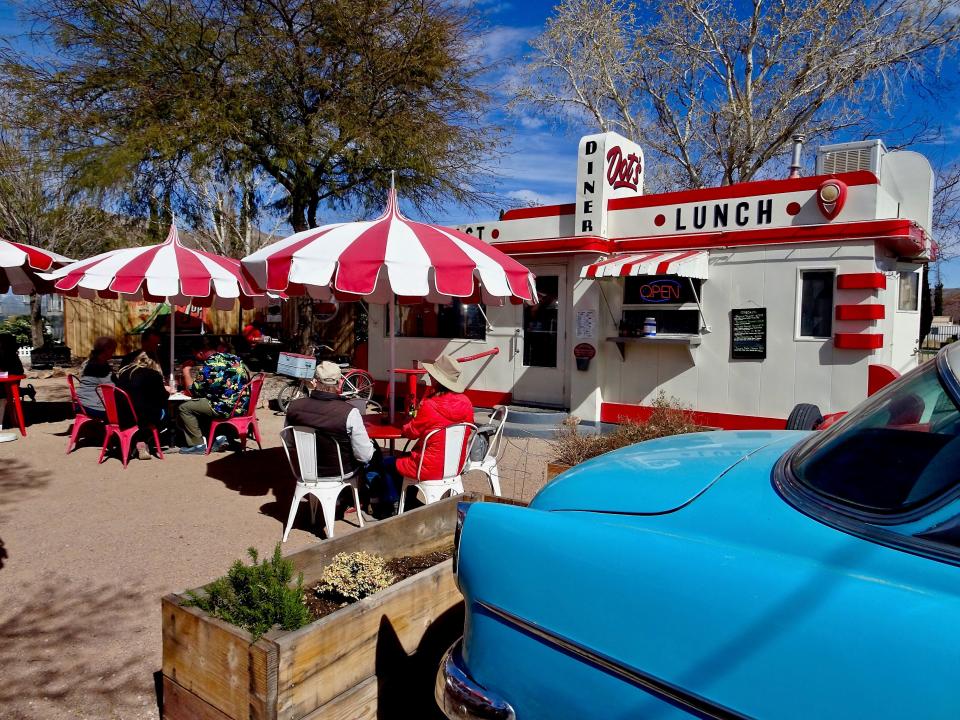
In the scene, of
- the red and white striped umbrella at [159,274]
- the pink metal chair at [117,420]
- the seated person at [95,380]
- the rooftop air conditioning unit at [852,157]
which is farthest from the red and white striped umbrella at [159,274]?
the rooftop air conditioning unit at [852,157]

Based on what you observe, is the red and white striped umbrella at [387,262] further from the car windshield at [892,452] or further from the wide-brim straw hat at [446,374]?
the car windshield at [892,452]

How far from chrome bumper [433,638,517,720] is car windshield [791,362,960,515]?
3.20 ft

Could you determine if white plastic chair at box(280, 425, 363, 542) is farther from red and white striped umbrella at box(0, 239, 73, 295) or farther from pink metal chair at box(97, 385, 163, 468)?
red and white striped umbrella at box(0, 239, 73, 295)

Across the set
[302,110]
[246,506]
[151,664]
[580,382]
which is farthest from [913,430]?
[302,110]

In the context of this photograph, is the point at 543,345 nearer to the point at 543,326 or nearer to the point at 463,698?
the point at 543,326

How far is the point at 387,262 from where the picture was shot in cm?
521

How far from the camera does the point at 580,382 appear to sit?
9953 mm

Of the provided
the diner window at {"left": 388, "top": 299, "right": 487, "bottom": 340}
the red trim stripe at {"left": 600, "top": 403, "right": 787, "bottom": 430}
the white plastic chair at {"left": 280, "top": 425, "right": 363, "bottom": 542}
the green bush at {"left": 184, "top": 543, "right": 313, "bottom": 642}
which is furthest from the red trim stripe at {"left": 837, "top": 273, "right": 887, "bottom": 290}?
the green bush at {"left": 184, "top": 543, "right": 313, "bottom": 642}

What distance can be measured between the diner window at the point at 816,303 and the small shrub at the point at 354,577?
7.00 meters

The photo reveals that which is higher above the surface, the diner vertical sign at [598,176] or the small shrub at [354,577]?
the diner vertical sign at [598,176]

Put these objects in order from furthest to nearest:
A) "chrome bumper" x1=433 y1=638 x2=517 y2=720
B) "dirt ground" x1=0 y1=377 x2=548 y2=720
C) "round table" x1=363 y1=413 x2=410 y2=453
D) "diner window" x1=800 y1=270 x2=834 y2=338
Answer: "diner window" x1=800 y1=270 x2=834 y2=338 < "round table" x1=363 y1=413 x2=410 y2=453 < "dirt ground" x1=0 y1=377 x2=548 y2=720 < "chrome bumper" x1=433 y1=638 x2=517 y2=720

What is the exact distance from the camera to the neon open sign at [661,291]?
930 centimetres

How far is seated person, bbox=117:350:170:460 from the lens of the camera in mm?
7523

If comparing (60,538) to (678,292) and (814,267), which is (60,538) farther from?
(814,267)
